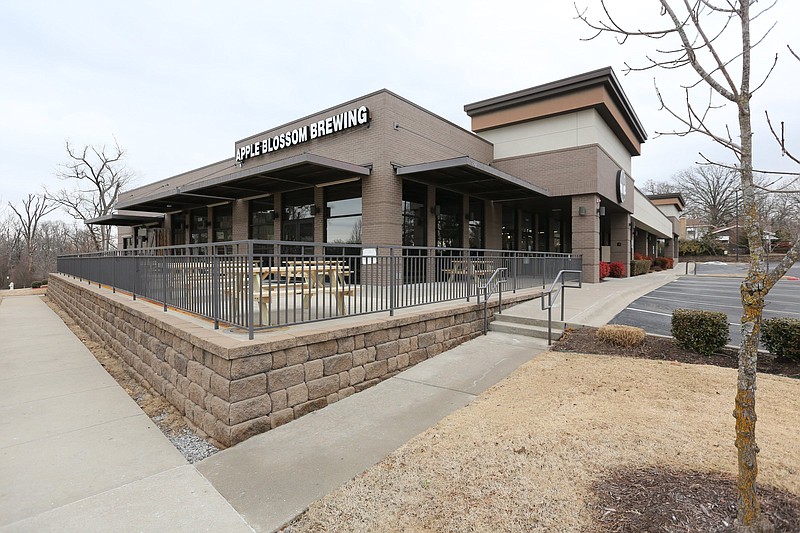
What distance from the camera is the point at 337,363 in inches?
182

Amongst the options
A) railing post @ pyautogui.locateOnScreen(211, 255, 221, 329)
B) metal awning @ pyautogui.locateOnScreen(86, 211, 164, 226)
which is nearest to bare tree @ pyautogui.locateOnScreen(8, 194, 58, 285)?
metal awning @ pyautogui.locateOnScreen(86, 211, 164, 226)

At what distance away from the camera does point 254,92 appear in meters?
22.5

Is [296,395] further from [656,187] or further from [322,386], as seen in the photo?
[656,187]

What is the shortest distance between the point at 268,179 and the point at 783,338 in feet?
40.2

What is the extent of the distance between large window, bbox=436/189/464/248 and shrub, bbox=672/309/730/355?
8.29 meters

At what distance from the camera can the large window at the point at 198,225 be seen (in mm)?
19516

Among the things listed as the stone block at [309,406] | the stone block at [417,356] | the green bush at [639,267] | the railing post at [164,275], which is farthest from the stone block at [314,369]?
the green bush at [639,267]

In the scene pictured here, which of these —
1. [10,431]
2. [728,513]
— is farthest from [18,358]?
[728,513]

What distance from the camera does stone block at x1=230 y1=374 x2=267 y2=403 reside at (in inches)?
143

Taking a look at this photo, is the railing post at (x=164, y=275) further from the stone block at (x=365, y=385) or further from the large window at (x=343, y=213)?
the large window at (x=343, y=213)

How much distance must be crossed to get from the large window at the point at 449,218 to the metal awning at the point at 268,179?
129 inches

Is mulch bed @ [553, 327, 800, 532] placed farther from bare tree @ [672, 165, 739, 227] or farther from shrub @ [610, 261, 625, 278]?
bare tree @ [672, 165, 739, 227]

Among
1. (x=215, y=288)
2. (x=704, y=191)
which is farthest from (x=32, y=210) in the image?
(x=704, y=191)

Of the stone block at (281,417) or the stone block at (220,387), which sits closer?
the stone block at (220,387)
